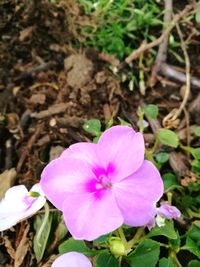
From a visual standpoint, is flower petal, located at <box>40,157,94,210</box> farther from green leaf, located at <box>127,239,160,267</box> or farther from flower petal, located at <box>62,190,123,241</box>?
green leaf, located at <box>127,239,160,267</box>

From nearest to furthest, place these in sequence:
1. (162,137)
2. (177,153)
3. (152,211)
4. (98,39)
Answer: (152,211) → (162,137) → (177,153) → (98,39)

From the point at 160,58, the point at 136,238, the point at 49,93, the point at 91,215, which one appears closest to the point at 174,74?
the point at 160,58

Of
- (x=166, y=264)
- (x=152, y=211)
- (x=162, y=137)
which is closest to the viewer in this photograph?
(x=152, y=211)

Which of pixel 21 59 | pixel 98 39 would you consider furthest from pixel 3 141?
pixel 98 39

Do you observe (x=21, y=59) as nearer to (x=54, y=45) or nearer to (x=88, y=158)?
(x=54, y=45)

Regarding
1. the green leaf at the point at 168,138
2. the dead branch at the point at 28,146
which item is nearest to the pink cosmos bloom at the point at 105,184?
the green leaf at the point at 168,138

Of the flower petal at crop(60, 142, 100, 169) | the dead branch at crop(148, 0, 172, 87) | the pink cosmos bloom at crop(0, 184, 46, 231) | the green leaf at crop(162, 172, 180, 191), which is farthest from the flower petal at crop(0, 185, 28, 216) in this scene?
the dead branch at crop(148, 0, 172, 87)

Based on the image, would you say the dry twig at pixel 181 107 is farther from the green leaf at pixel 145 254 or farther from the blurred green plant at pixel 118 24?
the green leaf at pixel 145 254
